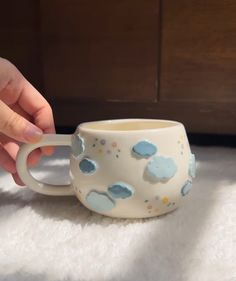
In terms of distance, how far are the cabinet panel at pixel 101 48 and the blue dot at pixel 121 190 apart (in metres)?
0.35

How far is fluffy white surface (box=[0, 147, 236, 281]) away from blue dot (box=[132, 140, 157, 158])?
66 millimetres

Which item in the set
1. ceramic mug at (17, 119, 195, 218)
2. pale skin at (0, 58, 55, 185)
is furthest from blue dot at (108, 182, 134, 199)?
pale skin at (0, 58, 55, 185)

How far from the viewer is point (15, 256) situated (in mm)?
362

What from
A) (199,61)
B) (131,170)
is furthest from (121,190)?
(199,61)

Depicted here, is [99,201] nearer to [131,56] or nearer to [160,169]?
[160,169]

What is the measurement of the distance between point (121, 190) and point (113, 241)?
43 millimetres

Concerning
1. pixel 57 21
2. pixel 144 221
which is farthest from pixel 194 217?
pixel 57 21

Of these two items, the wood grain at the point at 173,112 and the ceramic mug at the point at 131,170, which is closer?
the ceramic mug at the point at 131,170

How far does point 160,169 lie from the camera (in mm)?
395

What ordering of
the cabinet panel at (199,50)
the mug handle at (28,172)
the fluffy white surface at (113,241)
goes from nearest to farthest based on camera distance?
the fluffy white surface at (113,241) → the mug handle at (28,172) → the cabinet panel at (199,50)

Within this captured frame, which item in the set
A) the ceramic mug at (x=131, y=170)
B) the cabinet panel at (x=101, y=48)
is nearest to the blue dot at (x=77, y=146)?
the ceramic mug at (x=131, y=170)

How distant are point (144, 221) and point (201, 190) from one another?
12 cm

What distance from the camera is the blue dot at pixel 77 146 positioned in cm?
41

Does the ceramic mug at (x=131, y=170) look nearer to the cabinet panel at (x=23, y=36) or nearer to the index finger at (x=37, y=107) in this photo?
the index finger at (x=37, y=107)
